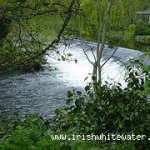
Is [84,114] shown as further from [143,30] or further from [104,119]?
[143,30]

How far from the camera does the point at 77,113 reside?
4258 millimetres

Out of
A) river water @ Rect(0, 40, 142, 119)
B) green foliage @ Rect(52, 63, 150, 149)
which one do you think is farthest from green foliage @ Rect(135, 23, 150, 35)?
green foliage @ Rect(52, 63, 150, 149)

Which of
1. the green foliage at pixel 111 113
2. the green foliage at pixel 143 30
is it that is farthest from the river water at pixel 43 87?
the green foliage at pixel 143 30

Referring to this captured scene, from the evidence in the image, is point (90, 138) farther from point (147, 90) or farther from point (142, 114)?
point (147, 90)

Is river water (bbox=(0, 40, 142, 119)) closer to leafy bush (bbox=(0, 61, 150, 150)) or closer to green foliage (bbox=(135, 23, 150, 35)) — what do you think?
leafy bush (bbox=(0, 61, 150, 150))

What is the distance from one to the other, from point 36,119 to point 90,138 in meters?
0.67

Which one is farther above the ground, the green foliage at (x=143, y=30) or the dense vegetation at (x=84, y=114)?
the green foliage at (x=143, y=30)

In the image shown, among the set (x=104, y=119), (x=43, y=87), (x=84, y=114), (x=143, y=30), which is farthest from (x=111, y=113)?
(x=143, y=30)

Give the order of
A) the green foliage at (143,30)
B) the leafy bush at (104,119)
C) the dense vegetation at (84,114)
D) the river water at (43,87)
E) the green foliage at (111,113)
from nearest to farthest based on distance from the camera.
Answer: the dense vegetation at (84,114) < the leafy bush at (104,119) < the green foliage at (111,113) < the river water at (43,87) < the green foliage at (143,30)

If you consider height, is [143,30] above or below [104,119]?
above

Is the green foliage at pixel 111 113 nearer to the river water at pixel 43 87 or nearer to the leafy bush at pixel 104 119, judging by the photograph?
the leafy bush at pixel 104 119

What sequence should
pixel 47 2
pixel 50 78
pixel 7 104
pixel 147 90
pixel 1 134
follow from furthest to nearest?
pixel 50 78, pixel 7 104, pixel 47 2, pixel 1 134, pixel 147 90

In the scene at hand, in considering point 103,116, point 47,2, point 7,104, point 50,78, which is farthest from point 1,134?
point 50,78

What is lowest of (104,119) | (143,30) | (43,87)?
(43,87)
